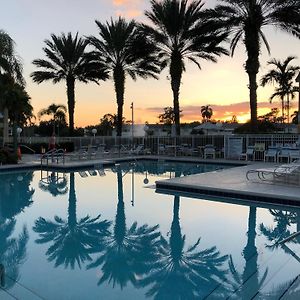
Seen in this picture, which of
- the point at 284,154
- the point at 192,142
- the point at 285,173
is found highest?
the point at 192,142

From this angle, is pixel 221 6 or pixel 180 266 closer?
pixel 180 266

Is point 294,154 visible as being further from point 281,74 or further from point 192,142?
point 281,74

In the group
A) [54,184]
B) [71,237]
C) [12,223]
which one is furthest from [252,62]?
[71,237]

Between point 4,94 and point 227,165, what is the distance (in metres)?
10.8

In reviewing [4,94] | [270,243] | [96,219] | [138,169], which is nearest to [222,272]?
[270,243]

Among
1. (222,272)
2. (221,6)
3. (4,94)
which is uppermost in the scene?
(221,6)

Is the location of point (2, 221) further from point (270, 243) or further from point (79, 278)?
point (270, 243)

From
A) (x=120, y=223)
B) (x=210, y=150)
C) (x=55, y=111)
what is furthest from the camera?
(x=55, y=111)

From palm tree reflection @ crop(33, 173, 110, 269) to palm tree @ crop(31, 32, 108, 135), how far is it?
19055mm

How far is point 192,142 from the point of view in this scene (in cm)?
2214

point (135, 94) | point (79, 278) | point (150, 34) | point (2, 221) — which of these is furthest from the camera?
point (135, 94)

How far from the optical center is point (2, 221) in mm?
8008

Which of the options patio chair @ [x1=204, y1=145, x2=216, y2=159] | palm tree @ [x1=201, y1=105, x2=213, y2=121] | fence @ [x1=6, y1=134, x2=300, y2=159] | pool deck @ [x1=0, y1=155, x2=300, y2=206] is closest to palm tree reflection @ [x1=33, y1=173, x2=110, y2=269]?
pool deck @ [x1=0, y1=155, x2=300, y2=206]

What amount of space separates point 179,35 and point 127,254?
18418 mm
